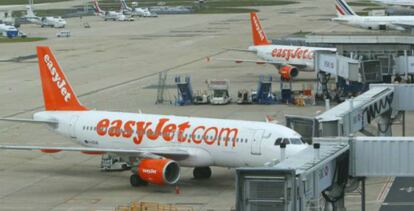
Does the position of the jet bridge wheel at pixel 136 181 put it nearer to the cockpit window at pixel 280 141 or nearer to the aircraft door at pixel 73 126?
the aircraft door at pixel 73 126

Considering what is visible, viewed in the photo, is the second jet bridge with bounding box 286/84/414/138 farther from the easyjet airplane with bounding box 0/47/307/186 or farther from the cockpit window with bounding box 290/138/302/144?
the easyjet airplane with bounding box 0/47/307/186

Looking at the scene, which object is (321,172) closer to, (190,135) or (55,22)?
(190,135)

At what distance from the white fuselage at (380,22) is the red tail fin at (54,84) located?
3052 inches

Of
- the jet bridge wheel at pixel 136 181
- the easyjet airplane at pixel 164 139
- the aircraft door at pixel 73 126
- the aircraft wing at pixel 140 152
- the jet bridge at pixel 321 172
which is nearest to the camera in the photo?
the jet bridge at pixel 321 172

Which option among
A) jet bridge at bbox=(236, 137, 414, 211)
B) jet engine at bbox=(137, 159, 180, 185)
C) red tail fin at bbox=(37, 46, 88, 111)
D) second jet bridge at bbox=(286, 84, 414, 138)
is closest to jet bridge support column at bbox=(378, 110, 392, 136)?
second jet bridge at bbox=(286, 84, 414, 138)

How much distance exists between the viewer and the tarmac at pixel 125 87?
167 ft

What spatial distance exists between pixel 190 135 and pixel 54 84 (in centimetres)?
995

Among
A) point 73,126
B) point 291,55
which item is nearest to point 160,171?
point 73,126

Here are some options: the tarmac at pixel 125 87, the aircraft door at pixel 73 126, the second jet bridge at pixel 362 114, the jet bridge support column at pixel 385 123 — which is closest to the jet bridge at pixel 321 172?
the second jet bridge at pixel 362 114

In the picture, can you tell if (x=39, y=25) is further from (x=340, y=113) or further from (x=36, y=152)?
(x=340, y=113)

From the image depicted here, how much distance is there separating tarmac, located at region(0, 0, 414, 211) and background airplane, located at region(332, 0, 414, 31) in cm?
560

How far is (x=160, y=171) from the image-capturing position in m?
50.4

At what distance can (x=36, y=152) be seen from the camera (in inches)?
2490

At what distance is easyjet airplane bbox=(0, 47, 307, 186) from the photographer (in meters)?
50.0
